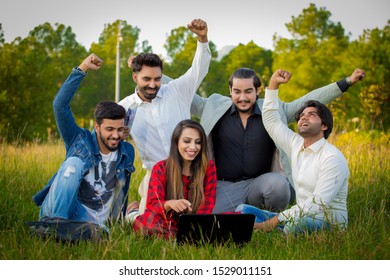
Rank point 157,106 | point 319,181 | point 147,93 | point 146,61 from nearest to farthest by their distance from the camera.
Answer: point 319,181, point 146,61, point 147,93, point 157,106

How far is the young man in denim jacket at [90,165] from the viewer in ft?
13.4

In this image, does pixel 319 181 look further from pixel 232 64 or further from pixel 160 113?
pixel 232 64

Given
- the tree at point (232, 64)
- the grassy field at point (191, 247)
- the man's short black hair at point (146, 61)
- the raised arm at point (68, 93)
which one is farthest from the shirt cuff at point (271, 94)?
the tree at point (232, 64)

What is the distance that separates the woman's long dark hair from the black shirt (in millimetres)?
946

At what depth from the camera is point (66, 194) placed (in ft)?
13.1

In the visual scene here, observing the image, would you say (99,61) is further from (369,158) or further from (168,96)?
(369,158)

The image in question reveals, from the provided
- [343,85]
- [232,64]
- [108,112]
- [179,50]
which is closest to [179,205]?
[108,112]

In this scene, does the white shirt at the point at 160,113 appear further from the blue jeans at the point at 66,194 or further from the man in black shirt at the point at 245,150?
the blue jeans at the point at 66,194

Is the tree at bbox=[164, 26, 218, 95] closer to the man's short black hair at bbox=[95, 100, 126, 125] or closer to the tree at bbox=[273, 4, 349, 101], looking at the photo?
the tree at bbox=[273, 4, 349, 101]

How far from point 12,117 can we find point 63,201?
675 centimetres

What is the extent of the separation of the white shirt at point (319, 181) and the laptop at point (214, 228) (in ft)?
1.32

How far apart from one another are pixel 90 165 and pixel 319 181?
1.83 meters

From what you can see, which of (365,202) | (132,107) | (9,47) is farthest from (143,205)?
(9,47)
